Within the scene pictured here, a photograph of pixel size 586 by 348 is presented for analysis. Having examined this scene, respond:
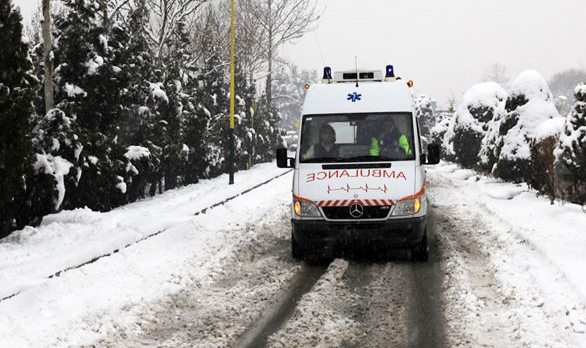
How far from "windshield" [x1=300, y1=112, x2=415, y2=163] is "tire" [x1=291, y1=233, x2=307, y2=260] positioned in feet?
4.09

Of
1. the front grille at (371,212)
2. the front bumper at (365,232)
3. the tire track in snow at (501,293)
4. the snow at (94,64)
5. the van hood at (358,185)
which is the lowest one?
the tire track in snow at (501,293)

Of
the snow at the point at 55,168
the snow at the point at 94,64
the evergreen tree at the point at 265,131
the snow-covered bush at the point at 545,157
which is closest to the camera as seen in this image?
the snow at the point at 55,168

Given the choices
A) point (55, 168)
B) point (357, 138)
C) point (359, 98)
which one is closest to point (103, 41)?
point (55, 168)

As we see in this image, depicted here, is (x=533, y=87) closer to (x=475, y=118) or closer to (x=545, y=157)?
(x=545, y=157)

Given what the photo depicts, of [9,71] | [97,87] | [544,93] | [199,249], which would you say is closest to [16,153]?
[9,71]

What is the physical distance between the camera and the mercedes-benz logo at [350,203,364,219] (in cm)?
814

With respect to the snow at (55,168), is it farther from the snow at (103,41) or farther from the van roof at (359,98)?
the van roof at (359,98)

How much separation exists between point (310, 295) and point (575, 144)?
8.73 m

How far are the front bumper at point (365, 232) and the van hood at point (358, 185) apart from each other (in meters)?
0.29

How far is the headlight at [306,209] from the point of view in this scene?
27.2ft

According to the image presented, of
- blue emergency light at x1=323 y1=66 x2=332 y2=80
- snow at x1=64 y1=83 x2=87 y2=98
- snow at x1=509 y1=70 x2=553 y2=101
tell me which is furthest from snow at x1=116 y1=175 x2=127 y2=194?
snow at x1=509 y1=70 x2=553 y2=101

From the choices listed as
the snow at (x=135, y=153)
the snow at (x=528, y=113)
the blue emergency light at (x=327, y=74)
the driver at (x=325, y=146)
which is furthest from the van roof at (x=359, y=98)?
the snow at (x=528, y=113)

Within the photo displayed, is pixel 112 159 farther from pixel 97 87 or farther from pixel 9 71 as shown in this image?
pixel 9 71

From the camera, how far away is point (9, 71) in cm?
984
